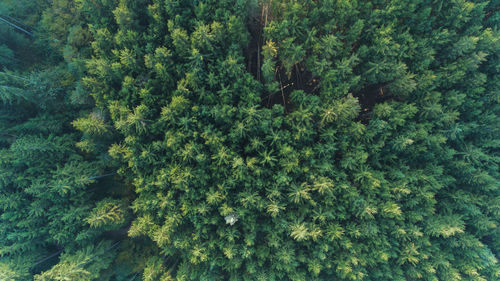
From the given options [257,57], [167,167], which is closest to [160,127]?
[167,167]

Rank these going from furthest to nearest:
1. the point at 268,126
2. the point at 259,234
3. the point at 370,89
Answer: the point at 370,89 < the point at 259,234 < the point at 268,126

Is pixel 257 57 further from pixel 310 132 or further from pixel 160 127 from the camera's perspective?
pixel 160 127

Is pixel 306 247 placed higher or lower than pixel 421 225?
lower

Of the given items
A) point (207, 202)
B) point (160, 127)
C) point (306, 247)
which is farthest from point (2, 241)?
point (306, 247)

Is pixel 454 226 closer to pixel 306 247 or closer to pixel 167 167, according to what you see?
pixel 306 247

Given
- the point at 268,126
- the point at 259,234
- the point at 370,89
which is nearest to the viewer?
the point at 268,126

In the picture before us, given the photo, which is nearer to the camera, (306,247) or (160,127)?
(160,127)

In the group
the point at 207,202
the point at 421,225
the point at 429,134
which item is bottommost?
the point at 421,225
